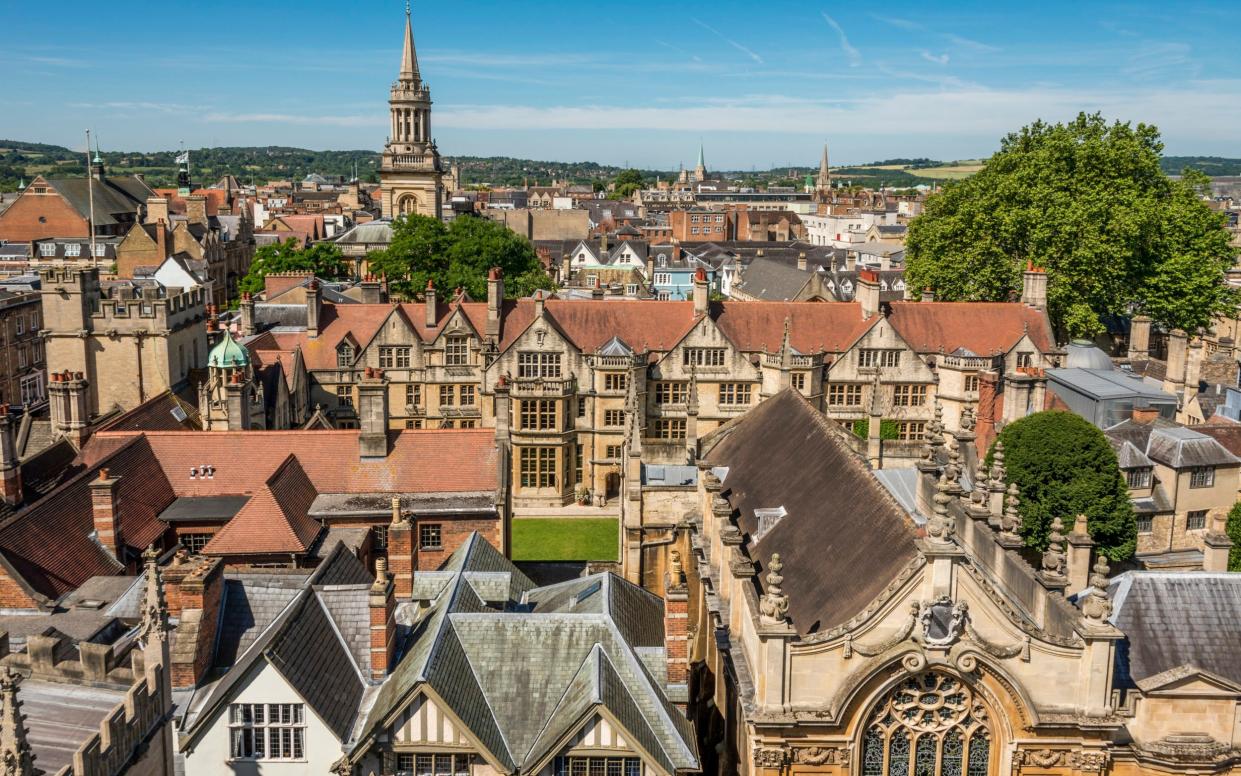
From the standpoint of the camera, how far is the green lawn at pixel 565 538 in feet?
155

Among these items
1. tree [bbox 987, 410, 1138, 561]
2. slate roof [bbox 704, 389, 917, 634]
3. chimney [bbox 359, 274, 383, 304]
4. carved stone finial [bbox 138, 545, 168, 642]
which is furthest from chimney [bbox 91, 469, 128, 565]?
chimney [bbox 359, 274, 383, 304]

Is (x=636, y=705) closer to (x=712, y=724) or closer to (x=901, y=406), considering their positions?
(x=712, y=724)

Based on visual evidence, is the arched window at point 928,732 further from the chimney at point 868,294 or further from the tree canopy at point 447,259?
the tree canopy at point 447,259

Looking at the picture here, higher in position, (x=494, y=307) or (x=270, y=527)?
(x=494, y=307)

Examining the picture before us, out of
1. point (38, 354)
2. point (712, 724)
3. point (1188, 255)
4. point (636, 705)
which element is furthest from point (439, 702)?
point (38, 354)

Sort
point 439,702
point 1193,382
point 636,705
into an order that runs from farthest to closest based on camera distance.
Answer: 1. point 1193,382
2. point 636,705
3. point 439,702

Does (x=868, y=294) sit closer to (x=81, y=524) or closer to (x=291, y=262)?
(x=81, y=524)

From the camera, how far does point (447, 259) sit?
84062 mm

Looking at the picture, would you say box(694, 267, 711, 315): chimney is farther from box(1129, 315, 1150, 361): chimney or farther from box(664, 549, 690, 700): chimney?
box(664, 549, 690, 700): chimney

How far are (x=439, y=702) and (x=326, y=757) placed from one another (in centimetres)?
262

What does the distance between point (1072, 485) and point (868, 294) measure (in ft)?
68.8

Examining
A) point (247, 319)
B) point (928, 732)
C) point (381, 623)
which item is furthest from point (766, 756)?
point (247, 319)

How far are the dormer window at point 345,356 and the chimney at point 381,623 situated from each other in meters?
37.3

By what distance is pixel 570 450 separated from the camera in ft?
188
